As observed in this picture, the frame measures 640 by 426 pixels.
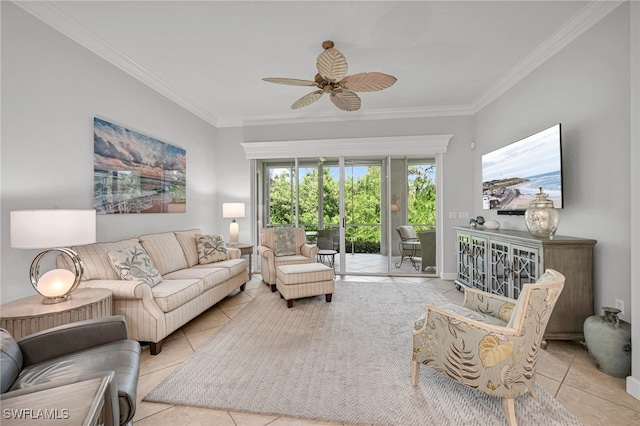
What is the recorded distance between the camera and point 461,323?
165 cm

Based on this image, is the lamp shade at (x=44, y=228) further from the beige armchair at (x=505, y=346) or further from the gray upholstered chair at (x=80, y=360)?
the beige armchair at (x=505, y=346)

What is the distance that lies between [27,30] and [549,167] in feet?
15.9

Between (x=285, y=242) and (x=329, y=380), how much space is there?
2.75 metres

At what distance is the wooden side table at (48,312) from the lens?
1756 millimetres

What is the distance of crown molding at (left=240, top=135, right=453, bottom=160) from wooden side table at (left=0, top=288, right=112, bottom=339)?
366 centimetres

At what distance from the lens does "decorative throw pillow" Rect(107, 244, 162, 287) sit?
2.57 meters

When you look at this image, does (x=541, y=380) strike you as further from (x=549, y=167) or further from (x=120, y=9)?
(x=120, y=9)

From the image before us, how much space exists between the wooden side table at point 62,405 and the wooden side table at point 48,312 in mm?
1081

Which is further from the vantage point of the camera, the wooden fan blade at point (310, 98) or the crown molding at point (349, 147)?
the crown molding at point (349, 147)

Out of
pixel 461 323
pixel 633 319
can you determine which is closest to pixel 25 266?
pixel 461 323

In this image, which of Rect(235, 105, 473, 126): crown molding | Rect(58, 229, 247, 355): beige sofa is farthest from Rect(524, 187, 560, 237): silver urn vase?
Rect(58, 229, 247, 355): beige sofa

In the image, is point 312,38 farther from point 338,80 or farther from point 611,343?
point 611,343

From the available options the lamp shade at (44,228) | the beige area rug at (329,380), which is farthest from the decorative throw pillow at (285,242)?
the lamp shade at (44,228)

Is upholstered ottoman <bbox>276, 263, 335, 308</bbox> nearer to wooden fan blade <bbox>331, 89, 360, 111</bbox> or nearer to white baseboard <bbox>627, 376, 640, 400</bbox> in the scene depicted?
wooden fan blade <bbox>331, 89, 360, 111</bbox>
